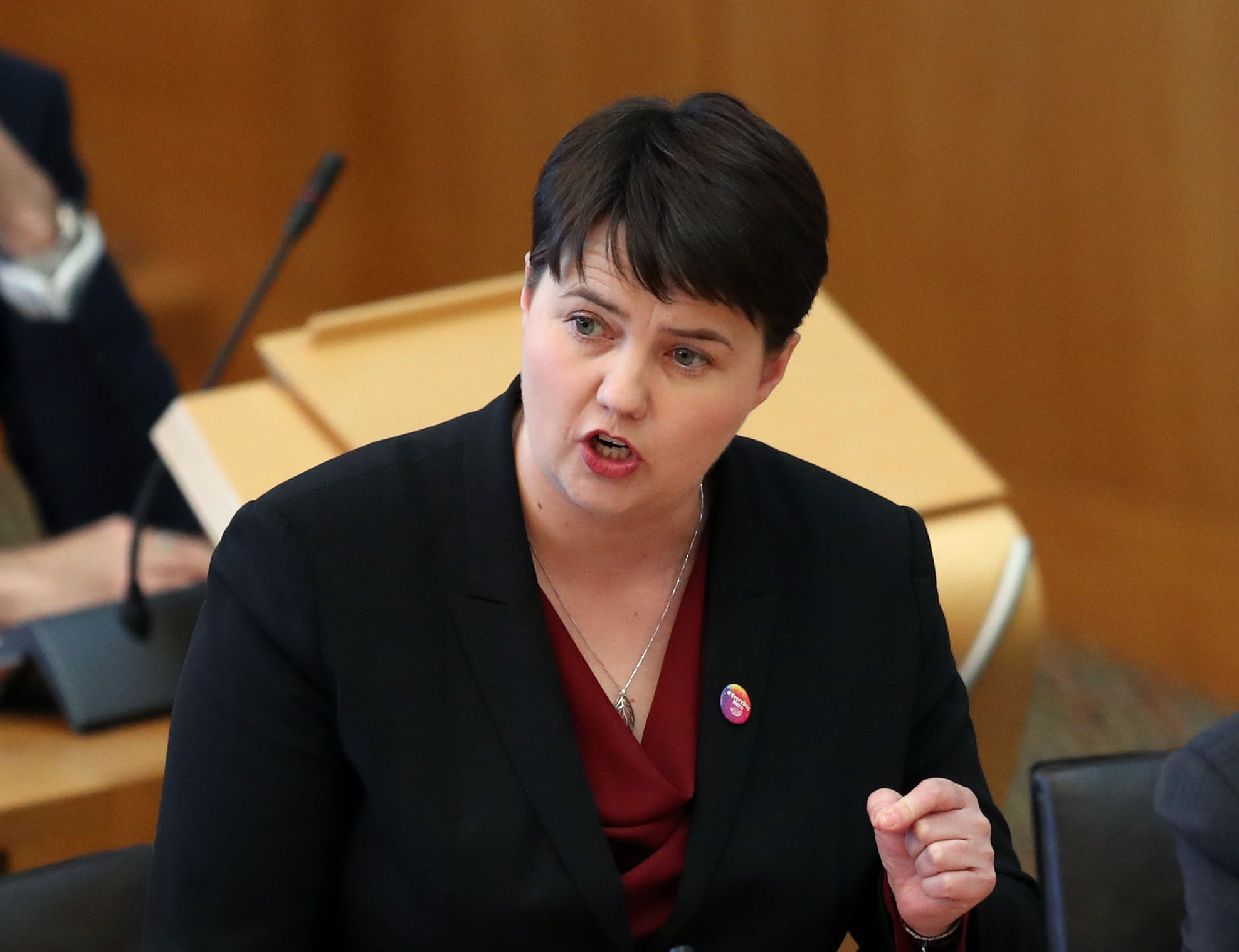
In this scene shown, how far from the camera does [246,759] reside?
1414mm

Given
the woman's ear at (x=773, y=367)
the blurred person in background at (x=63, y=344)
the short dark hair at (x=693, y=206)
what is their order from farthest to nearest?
the blurred person in background at (x=63, y=344)
the woman's ear at (x=773, y=367)
the short dark hair at (x=693, y=206)

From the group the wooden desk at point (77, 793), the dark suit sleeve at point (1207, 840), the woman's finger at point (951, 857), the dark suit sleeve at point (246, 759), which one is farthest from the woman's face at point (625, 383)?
the wooden desk at point (77, 793)

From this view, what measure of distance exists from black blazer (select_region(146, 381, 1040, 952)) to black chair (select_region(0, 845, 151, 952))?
122 mm

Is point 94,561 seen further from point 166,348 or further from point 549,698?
point 166,348

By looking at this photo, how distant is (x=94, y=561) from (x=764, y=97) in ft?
6.58

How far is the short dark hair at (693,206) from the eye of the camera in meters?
1.34

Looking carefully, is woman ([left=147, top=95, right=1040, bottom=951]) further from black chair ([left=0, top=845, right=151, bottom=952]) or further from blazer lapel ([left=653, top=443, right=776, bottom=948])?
black chair ([left=0, top=845, right=151, bottom=952])

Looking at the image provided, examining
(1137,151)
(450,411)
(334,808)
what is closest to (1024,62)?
(1137,151)

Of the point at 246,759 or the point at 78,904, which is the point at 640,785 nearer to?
the point at 246,759

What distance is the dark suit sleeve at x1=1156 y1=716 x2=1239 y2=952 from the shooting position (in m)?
1.50

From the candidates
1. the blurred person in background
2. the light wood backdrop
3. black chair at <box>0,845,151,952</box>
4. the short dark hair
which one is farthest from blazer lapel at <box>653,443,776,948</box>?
the light wood backdrop

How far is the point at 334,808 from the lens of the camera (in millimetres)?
1475

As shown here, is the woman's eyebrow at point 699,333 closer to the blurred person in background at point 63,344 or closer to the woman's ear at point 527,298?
the woman's ear at point 527,298

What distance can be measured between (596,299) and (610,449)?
129mm
